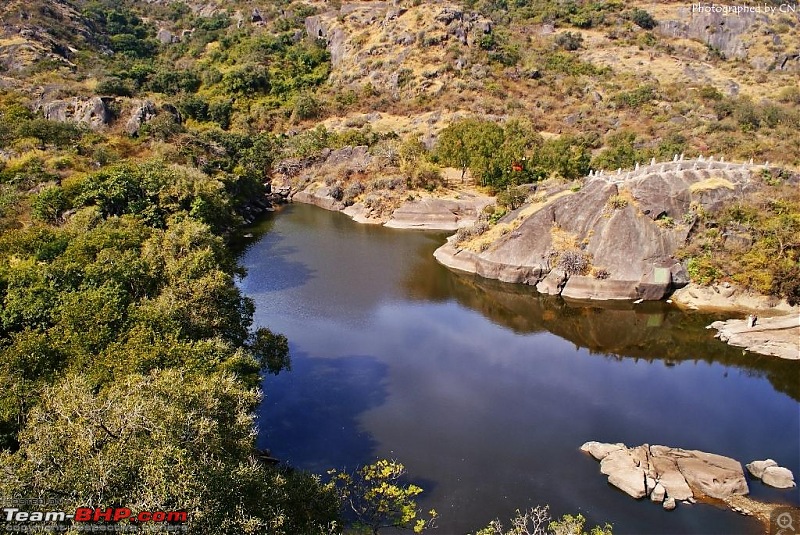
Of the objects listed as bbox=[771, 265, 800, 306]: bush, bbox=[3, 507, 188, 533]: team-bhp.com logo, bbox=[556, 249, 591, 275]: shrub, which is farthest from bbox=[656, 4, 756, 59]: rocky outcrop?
bbox=[3, 507, 188, 533]: team-bhp.com logo

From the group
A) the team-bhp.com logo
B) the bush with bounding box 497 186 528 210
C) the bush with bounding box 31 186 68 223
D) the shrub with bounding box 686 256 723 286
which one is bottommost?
the shrub with bounding box 686 256 723 286

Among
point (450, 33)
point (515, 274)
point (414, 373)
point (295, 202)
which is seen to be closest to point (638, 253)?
point (515, 274)

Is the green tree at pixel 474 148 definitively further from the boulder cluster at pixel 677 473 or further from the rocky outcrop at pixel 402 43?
the boulder cluster at pixel 677 473

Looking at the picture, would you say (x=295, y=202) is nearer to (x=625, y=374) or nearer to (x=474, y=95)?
(x=474, y=95)

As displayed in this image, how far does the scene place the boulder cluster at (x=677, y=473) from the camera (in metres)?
25.6

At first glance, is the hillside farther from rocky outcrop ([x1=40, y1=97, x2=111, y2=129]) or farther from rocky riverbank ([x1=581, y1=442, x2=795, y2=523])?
rocky riverbank ([x1=581, y1=442, x2=795, y2=523])

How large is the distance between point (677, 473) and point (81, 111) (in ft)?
315

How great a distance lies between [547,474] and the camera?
1069 inches

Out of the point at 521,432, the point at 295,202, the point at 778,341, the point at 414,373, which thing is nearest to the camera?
the point at 521,432

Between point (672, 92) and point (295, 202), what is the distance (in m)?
79.8

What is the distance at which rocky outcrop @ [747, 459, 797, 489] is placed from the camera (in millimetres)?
26312

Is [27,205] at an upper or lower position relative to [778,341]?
upper

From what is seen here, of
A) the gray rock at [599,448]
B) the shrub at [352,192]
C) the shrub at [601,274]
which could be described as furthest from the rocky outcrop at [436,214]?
the gray rock at [599,448]

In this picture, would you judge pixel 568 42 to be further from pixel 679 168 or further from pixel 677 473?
pixel 677 473
